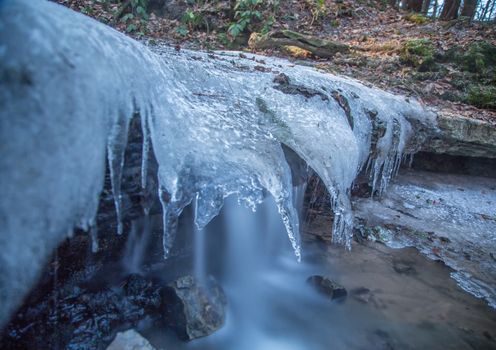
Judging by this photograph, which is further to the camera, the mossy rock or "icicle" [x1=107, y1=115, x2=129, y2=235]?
the mossy rock

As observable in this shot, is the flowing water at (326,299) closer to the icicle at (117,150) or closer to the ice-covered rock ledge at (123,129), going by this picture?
the ice-covered rock ledge at (123,129)

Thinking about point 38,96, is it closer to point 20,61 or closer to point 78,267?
point 20,61

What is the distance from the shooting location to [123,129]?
1951 millimetres

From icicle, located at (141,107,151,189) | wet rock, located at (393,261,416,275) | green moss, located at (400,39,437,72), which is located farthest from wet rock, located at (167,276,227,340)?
green moss, located at (400,39,437,72)

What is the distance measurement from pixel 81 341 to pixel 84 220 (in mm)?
1127

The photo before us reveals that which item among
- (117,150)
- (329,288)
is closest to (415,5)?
(329,288)

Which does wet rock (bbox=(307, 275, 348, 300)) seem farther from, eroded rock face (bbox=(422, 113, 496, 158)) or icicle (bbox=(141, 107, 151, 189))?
eroded rock face (bbox=(422, 113, 496, 158))

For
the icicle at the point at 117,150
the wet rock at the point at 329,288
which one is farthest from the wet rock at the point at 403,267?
the icicle at the point at 117,150

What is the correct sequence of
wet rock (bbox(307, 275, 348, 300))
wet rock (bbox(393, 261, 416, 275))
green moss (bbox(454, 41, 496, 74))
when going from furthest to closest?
green moss (bbox(454, 41, 496, 74)) → wet rock (bbox(393, 261, 416, 275)) → wet rock (bbox(307, 275, 348, 300))

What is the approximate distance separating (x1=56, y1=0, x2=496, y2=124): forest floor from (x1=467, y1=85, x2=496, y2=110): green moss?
15 millimetres

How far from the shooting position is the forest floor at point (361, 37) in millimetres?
6168

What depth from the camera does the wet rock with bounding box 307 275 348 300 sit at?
3098 mm

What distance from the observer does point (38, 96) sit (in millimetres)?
1475

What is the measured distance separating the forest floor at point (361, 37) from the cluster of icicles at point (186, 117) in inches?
106
